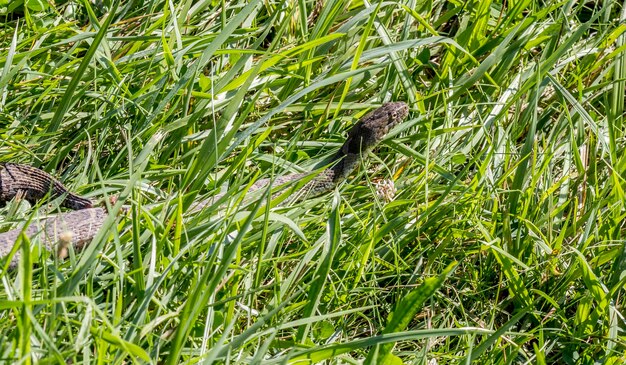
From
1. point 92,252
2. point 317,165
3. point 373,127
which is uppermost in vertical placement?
point 92,252

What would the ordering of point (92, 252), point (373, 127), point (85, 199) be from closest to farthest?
point (92, 252) < point (85, 199) < point (373, 127)

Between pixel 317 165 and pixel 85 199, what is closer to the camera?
pixel 85 199

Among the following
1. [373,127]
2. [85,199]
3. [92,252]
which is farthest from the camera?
[373,127]

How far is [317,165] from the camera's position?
16.4 feet

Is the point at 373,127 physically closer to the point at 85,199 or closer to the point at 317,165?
the point at 317,165

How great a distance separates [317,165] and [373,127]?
1.17ft

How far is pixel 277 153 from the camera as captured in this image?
492cm

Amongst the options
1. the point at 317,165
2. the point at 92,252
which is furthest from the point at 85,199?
the point at 92,252

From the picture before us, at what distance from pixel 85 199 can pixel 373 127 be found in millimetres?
1505

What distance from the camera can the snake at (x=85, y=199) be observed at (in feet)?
13.9

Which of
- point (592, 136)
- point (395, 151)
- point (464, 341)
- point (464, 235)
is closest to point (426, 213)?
point (464, 235)

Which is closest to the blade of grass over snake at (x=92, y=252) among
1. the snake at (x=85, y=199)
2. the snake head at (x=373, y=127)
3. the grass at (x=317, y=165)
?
the grass at (x=317, y=165)

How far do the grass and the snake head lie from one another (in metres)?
0.10

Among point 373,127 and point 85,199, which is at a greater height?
point 85,199
